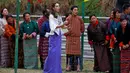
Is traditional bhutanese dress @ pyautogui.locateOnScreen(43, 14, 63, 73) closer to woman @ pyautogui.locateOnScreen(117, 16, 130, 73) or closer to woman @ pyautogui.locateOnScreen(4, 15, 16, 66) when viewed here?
woman @ pyautogui.locateOnScreen(117, 16, 130, 73)

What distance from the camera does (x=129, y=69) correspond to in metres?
10.5

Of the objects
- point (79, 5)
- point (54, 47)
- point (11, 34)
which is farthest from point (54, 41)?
→ point (79, 5)

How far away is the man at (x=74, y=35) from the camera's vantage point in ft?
37.2

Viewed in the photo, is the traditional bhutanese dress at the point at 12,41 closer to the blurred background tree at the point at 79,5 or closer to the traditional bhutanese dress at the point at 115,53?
the traditional bhutanese dress at the point at 115,53

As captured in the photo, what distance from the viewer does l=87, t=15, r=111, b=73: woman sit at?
11.3m

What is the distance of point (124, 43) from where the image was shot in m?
10.4

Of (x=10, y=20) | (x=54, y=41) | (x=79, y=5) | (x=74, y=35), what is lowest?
(x=54, y=41)

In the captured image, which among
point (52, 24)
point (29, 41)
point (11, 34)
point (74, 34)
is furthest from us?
point (11, 34)

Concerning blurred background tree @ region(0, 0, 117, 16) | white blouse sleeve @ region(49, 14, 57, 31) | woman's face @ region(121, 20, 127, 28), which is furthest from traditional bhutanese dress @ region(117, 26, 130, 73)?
blurred background tree @ region(0, 0, 117, 16)

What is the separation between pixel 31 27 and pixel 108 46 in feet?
7.02

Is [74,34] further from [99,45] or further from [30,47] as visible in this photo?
[30,47]

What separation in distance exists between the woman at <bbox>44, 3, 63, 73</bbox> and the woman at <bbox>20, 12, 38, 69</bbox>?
1.99 m

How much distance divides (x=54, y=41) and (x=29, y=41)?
2.17 metres

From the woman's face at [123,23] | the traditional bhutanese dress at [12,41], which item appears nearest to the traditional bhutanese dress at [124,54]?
the woman's face at [123,23]
